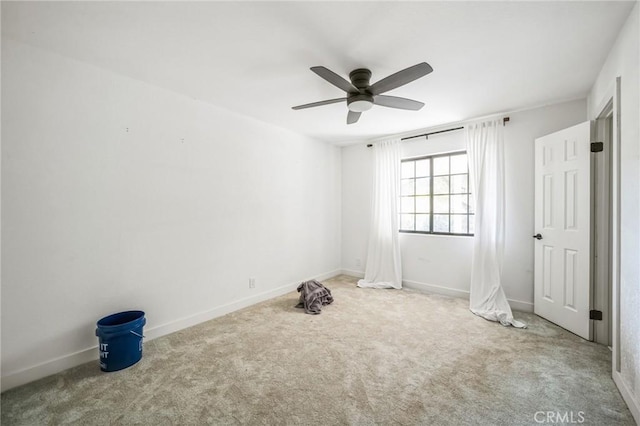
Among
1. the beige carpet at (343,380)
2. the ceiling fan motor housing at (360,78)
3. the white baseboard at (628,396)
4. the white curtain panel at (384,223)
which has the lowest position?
the beige carpet at (343,380)

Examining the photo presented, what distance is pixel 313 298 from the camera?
342cm

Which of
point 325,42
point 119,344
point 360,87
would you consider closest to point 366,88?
point 360,87

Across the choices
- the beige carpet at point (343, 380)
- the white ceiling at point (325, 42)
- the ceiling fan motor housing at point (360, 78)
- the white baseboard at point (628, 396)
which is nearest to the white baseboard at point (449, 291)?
the beige carpet at point (343, 380)

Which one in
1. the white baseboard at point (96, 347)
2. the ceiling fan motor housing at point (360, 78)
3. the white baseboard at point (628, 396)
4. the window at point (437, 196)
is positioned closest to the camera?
the white baseboard at point (628, 396)

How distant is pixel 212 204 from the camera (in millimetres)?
3172

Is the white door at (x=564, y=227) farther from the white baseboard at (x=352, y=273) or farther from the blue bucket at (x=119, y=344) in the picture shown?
the blue bucket at (x=119, y=344)

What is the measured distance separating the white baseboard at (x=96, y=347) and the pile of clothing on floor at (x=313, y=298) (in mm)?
534

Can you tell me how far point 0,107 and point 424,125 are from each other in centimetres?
427

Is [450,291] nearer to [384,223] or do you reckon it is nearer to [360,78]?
[384,223]

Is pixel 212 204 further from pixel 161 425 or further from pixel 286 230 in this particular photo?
pixel 161 425

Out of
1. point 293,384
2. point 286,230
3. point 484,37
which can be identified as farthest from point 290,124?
point 293,384

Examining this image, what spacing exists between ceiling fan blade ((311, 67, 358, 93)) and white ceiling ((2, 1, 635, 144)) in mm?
204

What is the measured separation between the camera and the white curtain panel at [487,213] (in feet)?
11.1

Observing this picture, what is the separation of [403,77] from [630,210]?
167 cm
